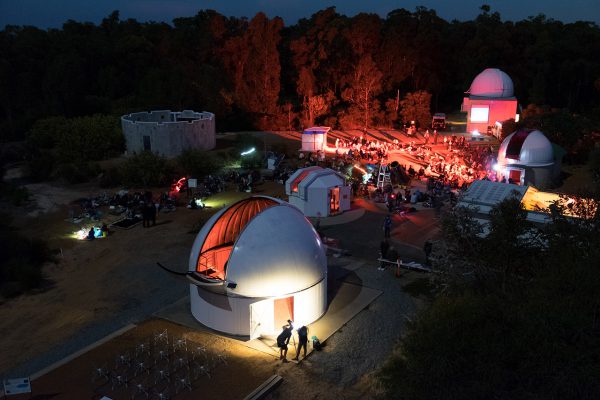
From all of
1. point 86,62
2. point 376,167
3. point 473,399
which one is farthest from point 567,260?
point 86,62

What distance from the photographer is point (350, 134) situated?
152 ft

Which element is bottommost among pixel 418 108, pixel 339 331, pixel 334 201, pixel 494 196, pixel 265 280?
pixel 339 331

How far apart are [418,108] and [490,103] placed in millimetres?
5859

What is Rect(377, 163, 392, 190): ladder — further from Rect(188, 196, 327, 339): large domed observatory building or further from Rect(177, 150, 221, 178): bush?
Rect(188, 196, 327, 339): large domed observatory building

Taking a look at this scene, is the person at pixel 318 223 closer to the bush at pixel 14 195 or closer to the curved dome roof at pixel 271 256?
the curved dome roof at pixel 271 256

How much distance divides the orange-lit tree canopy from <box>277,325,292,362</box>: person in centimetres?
344

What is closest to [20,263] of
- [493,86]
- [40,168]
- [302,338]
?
[302,338]

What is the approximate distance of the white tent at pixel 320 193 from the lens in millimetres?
25203

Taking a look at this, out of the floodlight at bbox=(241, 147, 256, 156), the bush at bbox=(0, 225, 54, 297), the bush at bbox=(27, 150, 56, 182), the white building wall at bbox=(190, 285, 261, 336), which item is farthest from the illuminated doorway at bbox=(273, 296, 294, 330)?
the bush at bbox=(27, 150, 56, 182)

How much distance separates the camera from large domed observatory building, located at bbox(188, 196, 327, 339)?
1384cm

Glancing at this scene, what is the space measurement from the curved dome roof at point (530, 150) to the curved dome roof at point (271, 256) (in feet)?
61.4

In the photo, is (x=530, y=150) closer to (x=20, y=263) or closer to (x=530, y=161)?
(x=530, y=161)

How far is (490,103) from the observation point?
144ft

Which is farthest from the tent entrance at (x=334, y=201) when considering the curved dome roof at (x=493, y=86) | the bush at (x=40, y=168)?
the curved dome roof at (x=493, y=86)
